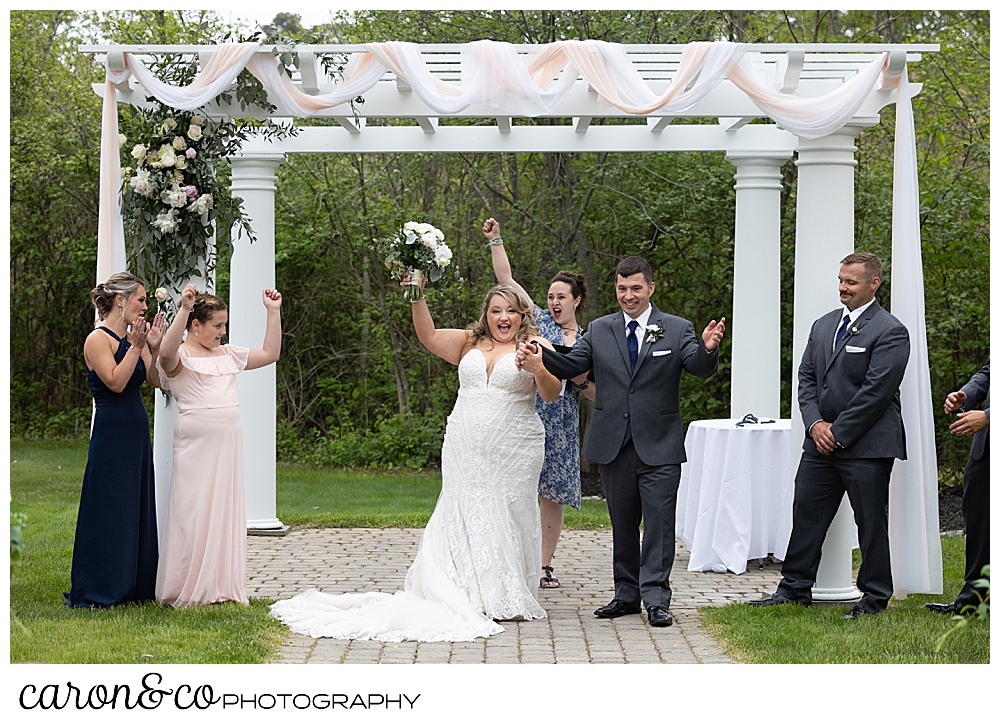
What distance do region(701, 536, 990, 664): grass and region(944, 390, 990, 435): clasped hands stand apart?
3.04 feet

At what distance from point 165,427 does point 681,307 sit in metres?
7.76

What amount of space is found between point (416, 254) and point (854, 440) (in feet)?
7.77

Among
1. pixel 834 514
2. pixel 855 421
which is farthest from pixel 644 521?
pixel 855 421

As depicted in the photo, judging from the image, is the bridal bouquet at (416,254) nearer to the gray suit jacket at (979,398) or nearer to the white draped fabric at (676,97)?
the white draped fabric at (676,97)

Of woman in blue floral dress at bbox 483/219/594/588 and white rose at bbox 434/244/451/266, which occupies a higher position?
white rose at bbox 434/244/451/266

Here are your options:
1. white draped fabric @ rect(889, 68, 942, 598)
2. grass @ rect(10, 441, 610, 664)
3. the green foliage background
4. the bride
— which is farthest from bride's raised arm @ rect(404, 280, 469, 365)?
the green foliage background

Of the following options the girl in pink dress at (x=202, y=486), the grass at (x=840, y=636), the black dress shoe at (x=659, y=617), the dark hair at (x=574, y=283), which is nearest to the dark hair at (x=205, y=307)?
the girl in pink dress at (x=202, y=486)

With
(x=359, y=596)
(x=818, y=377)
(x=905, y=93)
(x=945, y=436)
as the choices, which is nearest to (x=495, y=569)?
(x=359, y=596)

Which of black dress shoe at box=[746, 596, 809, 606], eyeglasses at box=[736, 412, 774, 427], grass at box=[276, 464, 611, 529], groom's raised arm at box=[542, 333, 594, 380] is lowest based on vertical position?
grass at box=[276, 464, 611, 529]

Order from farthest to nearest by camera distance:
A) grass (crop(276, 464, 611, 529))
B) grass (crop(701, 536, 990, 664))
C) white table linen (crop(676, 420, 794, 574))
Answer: grass (crop(276, 464, 611, 529)) → white table linen (crop(676, 420, 794, 574)) → grass (crop(701, 536, 990, 664))

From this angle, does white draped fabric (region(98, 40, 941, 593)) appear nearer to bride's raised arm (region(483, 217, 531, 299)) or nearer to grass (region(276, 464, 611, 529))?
bride's raised arm (region(483, 217, 531, 299))

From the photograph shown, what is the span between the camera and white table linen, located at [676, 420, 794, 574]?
6902mm

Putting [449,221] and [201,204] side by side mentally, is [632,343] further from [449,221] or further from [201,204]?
[449,221]

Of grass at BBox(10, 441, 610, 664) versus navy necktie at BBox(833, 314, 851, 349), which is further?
navy necktie at BBox(833, 314, 851, 349)
